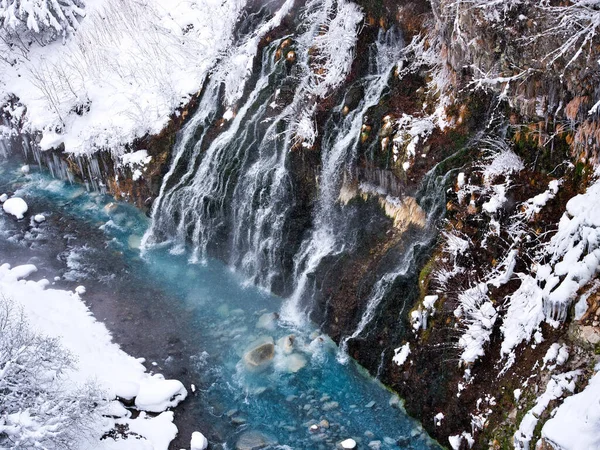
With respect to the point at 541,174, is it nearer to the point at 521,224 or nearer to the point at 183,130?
the point at 521,224

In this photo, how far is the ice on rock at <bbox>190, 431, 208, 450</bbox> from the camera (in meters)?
7.59

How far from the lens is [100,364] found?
29.0ft

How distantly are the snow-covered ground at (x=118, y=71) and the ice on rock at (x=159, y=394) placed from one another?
7621 millimetres

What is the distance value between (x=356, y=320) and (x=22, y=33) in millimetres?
16914

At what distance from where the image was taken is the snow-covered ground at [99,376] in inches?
295

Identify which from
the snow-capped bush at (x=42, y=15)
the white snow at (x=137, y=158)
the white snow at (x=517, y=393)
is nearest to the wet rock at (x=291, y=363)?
the white snow at (x=517, y=393)

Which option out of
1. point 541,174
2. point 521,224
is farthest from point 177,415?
point 541,174

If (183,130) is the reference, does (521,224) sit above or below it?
below

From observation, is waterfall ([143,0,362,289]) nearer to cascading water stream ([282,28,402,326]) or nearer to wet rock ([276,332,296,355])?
cascading water stream ([282,28,402,326])

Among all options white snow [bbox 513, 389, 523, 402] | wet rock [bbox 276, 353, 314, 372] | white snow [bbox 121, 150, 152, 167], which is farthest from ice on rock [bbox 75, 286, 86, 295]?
white snow [bbox 513, 389, 523, 402]

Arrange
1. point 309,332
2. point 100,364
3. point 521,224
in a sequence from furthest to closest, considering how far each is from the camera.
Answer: point 309,332 < point 100,364 < point 521,224

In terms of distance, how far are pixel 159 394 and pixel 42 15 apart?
14465 millimetres

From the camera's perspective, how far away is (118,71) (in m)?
15.9

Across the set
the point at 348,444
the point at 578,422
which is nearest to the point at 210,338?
the point at 348,444
